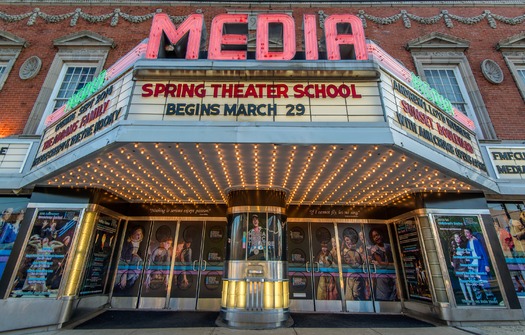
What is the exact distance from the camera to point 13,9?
12.4 metres

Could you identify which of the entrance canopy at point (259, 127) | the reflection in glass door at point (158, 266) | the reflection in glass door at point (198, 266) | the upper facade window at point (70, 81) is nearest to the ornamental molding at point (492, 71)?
A: the entrance canopy at point (259, 127)

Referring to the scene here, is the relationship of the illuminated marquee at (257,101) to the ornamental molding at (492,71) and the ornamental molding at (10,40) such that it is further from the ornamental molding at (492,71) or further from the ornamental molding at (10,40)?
the ornamental molding at (10,40)

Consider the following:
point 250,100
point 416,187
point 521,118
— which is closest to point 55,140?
point 250,100

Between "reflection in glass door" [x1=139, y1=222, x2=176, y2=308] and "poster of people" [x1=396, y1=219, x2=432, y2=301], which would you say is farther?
"reflection in glass door" [x1=139, y1=222, x2=176, y2=308]

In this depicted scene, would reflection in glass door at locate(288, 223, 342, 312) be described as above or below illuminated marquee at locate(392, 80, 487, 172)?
below

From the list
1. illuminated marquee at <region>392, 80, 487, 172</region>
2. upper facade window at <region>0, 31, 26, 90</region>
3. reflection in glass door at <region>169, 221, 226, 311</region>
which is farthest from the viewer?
upper facade window at <region>0, 31, 26, 90</region>

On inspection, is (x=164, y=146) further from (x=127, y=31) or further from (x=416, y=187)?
(x=127, y=31)

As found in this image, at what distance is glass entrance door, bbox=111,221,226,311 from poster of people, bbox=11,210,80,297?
7.01ft

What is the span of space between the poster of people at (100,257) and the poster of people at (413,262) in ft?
34.2

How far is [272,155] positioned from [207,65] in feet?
8.44

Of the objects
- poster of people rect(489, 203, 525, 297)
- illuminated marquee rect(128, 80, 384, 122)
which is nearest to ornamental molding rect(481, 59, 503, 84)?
poster of people rect(489, 203, 525, 297)

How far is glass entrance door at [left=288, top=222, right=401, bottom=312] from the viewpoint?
903 centimetres

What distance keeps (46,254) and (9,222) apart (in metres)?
2.33

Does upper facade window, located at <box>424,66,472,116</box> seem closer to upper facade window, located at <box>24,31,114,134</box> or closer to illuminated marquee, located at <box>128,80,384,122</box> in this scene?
illuminated marquee, located at <box>128,80,384,122</box>
